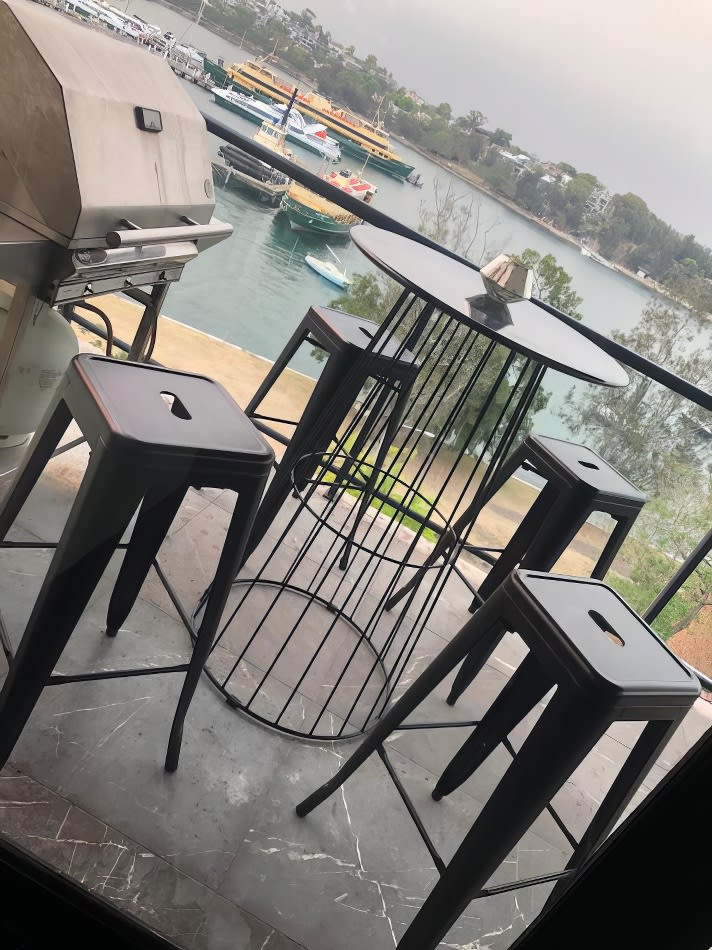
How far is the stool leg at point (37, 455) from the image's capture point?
132 cm

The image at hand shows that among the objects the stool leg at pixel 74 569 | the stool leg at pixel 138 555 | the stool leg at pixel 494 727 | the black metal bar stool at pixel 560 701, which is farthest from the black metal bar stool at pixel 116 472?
the stool leg at pixel 494 727

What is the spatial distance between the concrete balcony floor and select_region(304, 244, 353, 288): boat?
957 mm

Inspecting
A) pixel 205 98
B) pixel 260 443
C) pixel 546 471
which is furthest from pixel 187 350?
pixel 546 471

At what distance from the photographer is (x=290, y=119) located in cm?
217

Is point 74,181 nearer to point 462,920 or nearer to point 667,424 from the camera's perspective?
point 462,920

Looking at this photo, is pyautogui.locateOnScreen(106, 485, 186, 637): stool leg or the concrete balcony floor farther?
pyautogui.locateOnScreen(106, 485, 186, 637): stool leg

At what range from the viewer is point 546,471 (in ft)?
6.85

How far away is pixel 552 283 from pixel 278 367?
2.95 ft

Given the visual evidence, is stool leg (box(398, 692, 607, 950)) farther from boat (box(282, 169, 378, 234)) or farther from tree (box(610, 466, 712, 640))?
boat (box(282, 169, 378, 234))

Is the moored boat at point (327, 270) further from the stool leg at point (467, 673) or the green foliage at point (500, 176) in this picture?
the stool leg at point (467, 673)

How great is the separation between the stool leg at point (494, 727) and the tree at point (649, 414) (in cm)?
88

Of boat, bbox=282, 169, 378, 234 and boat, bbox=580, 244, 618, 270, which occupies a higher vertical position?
boat, bbox=580, 244, 618, 270

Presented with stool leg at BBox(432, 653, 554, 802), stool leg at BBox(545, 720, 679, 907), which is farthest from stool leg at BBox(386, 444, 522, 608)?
stool leg at BBox(545, 720, 679, 907)

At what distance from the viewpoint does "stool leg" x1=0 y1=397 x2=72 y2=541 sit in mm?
1323
